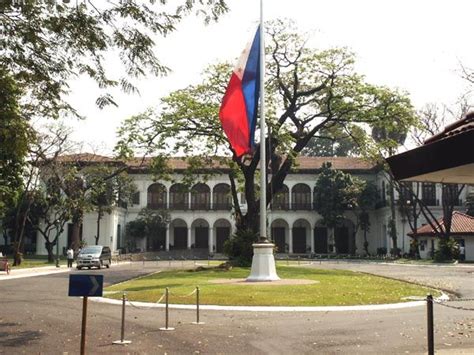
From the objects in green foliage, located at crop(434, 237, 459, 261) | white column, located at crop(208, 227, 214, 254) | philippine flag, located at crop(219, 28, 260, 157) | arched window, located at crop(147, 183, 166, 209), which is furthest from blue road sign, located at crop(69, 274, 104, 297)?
arched window, located at crop(147, 183, 166, 209)

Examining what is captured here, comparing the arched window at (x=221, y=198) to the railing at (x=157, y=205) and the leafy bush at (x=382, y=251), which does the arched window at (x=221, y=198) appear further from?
the leafy bush at (x=382, y=251)

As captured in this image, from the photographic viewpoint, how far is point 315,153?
105 metres

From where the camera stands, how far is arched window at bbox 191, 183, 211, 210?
78.2 metres

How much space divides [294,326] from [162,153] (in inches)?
996

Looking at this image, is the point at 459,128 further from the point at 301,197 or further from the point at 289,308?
the point at 301,197

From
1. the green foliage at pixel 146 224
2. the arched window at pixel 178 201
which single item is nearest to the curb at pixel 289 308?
the green foliage at pixel 146 224

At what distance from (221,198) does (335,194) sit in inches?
622

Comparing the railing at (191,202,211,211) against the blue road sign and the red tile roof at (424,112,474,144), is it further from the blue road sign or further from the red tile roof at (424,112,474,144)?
the red tile roof at (424,112,474,144)

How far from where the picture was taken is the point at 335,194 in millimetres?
71562

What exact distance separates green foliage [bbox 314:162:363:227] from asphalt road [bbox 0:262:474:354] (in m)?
54.8

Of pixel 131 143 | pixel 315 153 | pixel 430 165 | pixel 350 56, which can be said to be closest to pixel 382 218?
pixel 315 153

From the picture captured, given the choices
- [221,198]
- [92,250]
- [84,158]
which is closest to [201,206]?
[221,198]

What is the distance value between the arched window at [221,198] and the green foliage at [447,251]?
106 feet

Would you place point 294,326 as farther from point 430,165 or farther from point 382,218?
point 382,218
